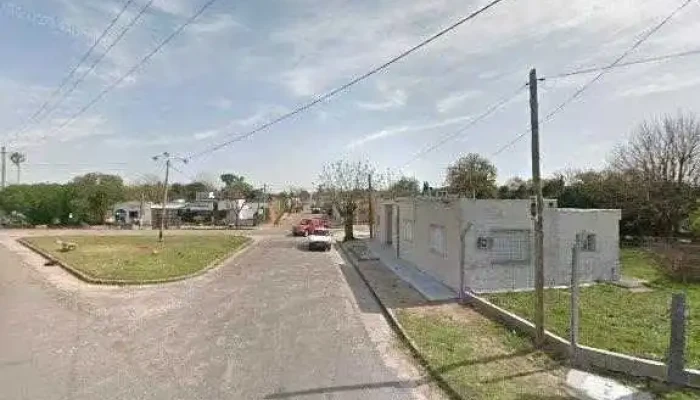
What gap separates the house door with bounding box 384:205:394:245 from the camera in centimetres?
3130

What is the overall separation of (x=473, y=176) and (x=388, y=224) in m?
22.3

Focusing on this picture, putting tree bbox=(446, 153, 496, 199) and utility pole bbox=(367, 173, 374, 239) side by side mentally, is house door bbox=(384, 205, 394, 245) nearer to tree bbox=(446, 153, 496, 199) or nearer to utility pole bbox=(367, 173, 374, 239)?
utility pole bbox=(367, 173, 374, 239)

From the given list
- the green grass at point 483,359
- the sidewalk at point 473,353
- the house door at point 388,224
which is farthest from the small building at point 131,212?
the green grass at point 483,359

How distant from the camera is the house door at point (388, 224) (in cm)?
3130

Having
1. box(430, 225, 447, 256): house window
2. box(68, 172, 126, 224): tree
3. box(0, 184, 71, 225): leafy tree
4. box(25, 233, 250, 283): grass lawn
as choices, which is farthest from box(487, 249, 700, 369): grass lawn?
box(0, 184, 71, 225): leafy tree

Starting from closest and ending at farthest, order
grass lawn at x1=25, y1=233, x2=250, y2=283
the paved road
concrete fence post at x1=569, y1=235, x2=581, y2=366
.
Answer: the paved road
concrete fence post at x1=569, y1=235, x2=581, y2=366
grass lawn at x1=25, y1=233, x2=250, y2=283

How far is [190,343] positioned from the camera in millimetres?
10289

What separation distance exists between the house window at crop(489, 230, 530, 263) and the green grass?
4284 millimetres

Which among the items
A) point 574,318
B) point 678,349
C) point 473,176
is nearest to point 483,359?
point 574,318

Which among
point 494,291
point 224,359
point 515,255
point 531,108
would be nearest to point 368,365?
point 224,359

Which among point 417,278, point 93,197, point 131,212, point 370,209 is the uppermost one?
point 93,197

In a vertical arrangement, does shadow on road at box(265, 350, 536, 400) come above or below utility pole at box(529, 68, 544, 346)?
below

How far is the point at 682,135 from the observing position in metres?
33.2

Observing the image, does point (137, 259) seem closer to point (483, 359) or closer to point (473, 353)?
point (473, 353)
